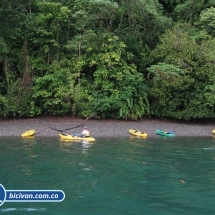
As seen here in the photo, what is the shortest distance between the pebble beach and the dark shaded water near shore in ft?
11.2

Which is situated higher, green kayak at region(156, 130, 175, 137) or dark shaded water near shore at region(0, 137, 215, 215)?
dark shaded water near shore at region(0, 137, 215, 215)

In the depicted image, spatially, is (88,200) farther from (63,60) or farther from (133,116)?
(63,60)

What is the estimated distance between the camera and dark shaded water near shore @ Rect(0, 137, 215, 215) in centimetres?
891

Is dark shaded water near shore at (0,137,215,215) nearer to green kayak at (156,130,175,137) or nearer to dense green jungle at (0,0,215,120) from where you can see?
green kayak at (156,130,175,137)

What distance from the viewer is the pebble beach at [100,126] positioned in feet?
77.2

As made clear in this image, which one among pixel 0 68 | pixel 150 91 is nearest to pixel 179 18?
pixel 150 91

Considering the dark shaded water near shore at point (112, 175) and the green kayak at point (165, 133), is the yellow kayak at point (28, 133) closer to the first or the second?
the dark shaded water near shore at point (112, 175)

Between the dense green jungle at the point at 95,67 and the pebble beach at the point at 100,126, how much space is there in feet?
2.13

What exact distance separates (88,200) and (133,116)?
18098 mm

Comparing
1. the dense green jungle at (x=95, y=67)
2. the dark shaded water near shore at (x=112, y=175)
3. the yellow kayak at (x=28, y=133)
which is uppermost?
the dense green jungle at (x=95, y=67)

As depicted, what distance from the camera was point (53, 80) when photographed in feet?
88.3

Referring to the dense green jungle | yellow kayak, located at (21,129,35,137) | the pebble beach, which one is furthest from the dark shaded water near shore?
the dense green jungle

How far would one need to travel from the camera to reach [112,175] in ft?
40.5

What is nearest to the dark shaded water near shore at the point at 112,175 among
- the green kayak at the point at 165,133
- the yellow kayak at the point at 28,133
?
the yellow kayak at the point at 28,133
